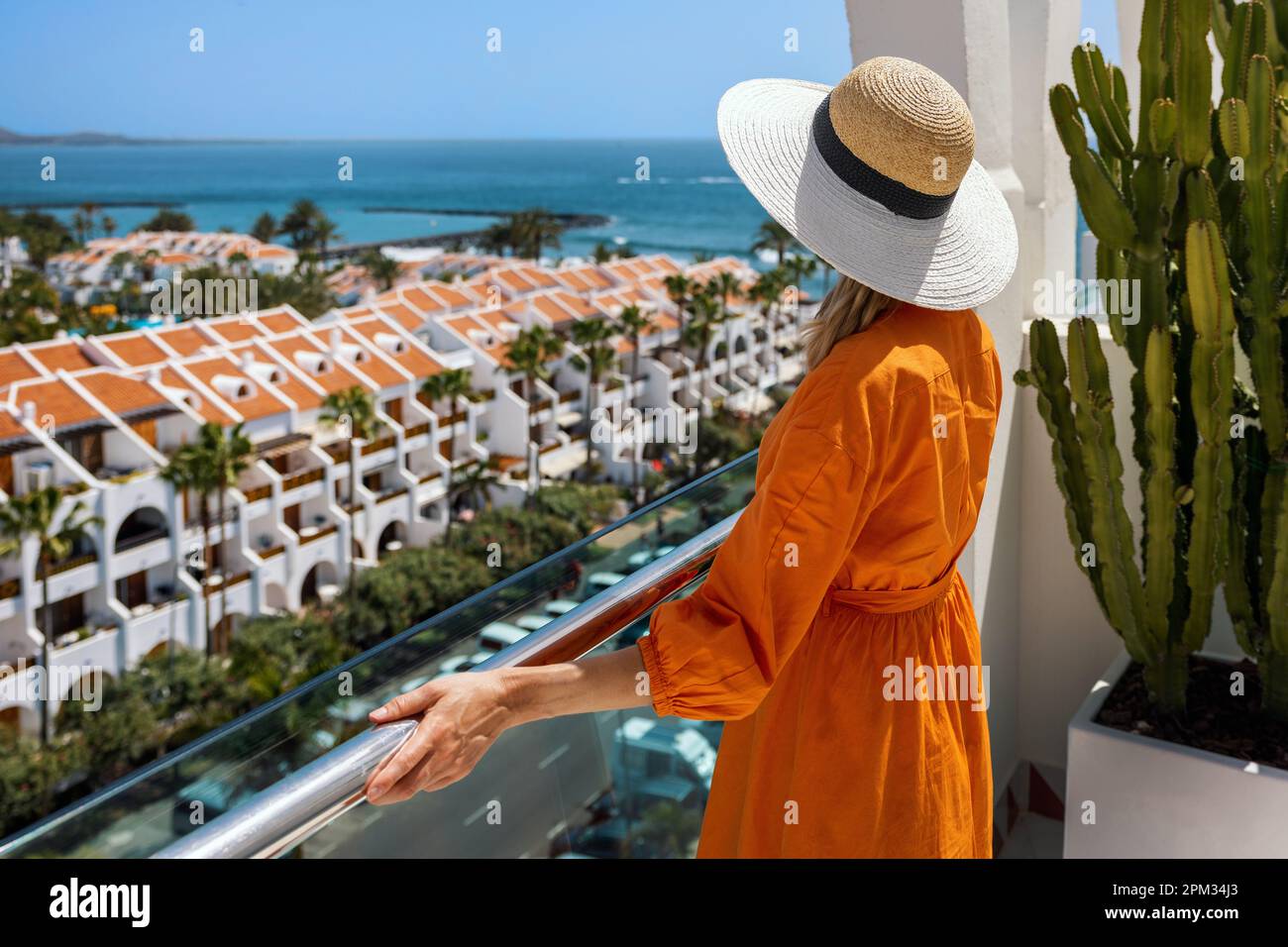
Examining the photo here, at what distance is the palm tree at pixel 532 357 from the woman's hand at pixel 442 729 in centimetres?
3536

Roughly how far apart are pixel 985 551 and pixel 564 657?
4.49 feet

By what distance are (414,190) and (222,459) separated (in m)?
71.7

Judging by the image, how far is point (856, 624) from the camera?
0.97 meters

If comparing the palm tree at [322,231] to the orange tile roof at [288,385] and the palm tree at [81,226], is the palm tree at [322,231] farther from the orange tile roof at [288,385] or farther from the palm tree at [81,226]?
the orange tile roof at [288,385]

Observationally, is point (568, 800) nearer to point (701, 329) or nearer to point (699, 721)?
point (699, 721)

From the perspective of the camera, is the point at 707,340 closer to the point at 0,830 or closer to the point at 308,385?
the point at 308,385

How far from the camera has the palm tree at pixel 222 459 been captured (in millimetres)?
27719

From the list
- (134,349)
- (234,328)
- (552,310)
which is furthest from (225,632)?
(552,310)

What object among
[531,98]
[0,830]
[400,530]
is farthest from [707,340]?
[531,98]

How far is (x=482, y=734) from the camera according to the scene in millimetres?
883

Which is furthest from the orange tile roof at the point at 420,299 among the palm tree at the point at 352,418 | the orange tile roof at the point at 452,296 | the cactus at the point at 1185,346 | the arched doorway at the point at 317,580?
the cactus at the point at 1185,346

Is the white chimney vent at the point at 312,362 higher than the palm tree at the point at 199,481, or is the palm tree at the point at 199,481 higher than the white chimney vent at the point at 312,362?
the white chimney vent at the point at 312,362

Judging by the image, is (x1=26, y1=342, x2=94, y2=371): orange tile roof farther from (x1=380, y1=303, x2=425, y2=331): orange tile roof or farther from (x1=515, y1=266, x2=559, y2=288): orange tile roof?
(x1=515, y1=266, x2=559, y2=288): orange tile roof

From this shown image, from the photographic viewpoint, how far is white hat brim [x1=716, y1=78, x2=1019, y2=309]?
888mm
